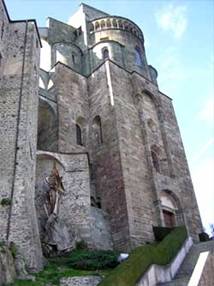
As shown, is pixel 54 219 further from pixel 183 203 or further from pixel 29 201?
pixel 183 203

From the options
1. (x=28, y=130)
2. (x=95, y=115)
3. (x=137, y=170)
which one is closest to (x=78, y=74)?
(x=95, y=115)

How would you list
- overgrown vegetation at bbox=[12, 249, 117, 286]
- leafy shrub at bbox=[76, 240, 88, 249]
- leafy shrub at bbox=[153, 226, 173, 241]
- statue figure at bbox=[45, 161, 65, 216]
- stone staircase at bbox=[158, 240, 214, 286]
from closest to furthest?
stone staircase at bbox=[158, 240, 214, 286] → overgrown vegetation at bbox=[12, 249, 117, 286] → leafy shrub at bbox=[76, 240, 88, 249] → statue figure at bbox=[45, 161, 65, 216] → leafy shrub at bbox=[153, 226, 173, 241]

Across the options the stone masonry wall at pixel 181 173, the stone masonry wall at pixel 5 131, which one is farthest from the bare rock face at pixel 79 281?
the stone masonry wall at pixel 181 173

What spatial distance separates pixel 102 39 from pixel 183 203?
14.2m

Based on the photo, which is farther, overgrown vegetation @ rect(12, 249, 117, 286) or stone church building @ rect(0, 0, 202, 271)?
stone church building @ rect(0, 0, 202, 271)

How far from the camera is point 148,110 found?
949 inches

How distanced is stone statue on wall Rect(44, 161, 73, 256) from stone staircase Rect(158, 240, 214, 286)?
4679 mm

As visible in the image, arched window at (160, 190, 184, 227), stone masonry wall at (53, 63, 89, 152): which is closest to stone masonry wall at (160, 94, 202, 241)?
arched window at (160, 190, 184, 227)

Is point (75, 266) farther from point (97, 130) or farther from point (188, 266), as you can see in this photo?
point (97, 130)

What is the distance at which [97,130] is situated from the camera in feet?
72.8

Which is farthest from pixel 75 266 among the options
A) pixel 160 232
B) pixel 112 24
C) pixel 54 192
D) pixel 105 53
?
pixel 112 24

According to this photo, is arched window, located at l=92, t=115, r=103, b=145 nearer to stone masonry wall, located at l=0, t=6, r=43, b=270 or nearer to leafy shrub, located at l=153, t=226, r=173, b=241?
stone masonry wall, located at l=0, t=6, r=43, b=270

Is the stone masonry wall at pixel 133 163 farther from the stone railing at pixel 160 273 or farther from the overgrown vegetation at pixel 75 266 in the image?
the stone railing at pixel 160 273

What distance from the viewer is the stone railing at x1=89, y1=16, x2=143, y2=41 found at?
28.6m
